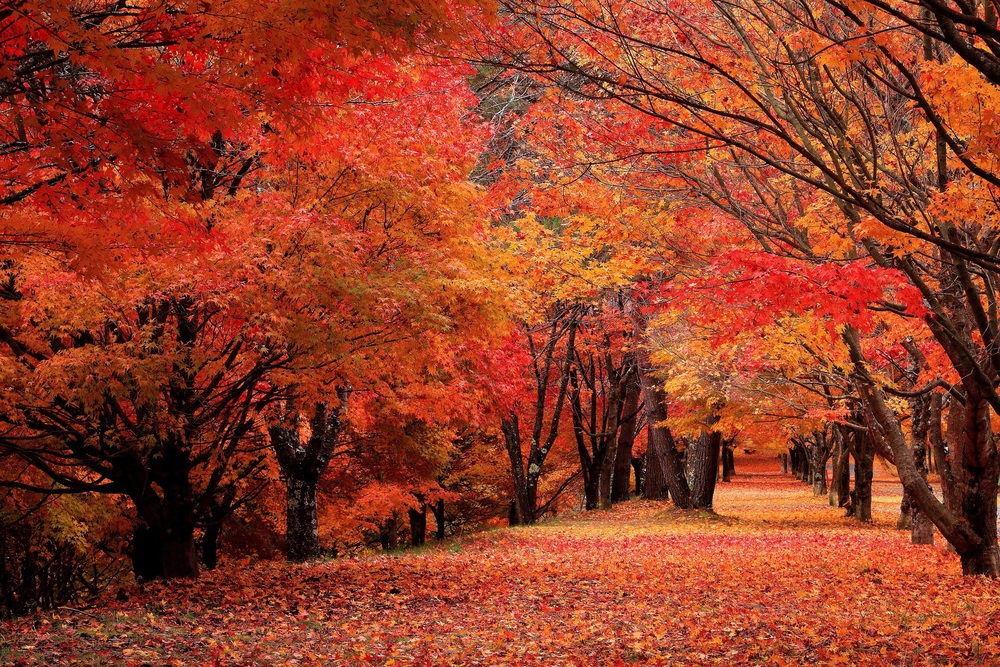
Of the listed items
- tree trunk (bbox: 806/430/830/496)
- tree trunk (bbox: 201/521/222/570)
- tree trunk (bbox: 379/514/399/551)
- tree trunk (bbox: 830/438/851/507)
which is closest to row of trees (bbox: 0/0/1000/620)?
tree trunk (bbox: 201/521/222/570)

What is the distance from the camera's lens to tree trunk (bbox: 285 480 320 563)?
14.8 meters

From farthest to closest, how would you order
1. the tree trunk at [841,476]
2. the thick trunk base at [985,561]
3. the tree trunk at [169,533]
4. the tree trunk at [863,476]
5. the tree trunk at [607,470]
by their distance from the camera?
the tree trunk at [607,470]
the tree trunk at [841,476]
the tree trunk at [863,476]
the tree trunk at [169,533]
the thick trunk base at [985,561]

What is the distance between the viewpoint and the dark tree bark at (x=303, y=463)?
46.9 ft

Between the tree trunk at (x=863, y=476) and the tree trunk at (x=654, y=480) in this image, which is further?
the tree trunk at (x=654, y=480)

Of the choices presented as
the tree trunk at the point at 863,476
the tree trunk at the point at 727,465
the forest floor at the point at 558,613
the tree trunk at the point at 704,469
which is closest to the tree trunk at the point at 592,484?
the tree trunk at the point at 704,469

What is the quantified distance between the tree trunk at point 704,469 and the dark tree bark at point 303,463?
1281 cm

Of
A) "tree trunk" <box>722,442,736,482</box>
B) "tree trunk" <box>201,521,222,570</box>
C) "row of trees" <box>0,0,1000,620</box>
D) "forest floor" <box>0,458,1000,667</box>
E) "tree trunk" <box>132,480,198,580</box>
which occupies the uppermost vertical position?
"row of trees" <box>0,0,1000,620</box>

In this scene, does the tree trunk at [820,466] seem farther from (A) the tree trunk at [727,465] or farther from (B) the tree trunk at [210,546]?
(B) the tree trunk at [210,546]

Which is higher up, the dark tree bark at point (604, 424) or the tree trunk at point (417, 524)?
the dark tree bark at point (604, 424)

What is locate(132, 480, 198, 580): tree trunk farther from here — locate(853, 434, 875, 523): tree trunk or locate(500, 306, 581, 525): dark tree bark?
locate(853, 434, 875, 523): tree trunk

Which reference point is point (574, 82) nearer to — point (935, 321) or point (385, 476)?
point (935, 321)

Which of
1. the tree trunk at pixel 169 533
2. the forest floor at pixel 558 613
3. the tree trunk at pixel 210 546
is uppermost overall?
the tree trunk at pixel 169 533

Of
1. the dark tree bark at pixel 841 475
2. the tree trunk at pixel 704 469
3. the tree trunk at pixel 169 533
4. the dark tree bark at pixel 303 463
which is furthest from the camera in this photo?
the dark tree bark at pixel 841 475

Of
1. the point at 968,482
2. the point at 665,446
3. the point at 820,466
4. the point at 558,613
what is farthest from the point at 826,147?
the point at 820,466
